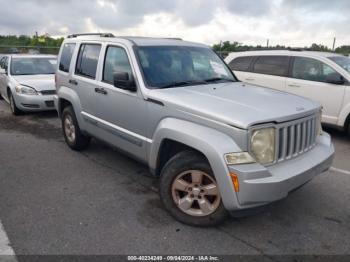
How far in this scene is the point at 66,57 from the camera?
584cm

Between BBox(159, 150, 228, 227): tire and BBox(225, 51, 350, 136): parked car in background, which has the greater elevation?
BBox(225, 51, 350, 136): parked car in background

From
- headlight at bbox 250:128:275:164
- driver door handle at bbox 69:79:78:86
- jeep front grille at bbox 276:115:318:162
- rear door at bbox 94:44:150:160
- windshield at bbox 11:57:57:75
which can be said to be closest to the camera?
headlight at bbox 250:128:275:164

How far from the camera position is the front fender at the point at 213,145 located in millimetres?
2914

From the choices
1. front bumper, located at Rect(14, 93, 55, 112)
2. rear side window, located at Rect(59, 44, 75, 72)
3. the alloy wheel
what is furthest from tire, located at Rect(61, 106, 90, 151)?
front bumper, located at Rect(14, 93, 55, 112)

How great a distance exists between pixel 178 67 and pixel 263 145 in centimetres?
172

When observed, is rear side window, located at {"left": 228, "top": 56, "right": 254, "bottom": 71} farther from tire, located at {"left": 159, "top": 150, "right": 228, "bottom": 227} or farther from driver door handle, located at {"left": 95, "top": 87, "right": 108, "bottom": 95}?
tire, located at {"left": 159, "top": 150, "right": 228, "bottom": 227}

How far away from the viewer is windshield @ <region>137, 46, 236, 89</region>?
400cm

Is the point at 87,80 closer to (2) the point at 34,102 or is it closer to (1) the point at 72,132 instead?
(1) the point at 72,132

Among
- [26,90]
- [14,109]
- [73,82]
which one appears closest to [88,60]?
[73,82]

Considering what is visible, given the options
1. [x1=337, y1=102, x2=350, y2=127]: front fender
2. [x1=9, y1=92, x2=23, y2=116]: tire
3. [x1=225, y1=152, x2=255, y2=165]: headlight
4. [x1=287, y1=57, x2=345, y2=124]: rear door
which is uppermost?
[x1=287, y1=57, x2=345, y2=124]: rear door

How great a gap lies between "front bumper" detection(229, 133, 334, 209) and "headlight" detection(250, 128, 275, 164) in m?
0.08

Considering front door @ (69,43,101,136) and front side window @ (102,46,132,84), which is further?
front door @ (69,43,101,136)

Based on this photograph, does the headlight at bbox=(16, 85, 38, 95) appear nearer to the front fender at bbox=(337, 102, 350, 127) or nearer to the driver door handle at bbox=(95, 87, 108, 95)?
the driver door handle at bbox=(95, 87, 108, 95)

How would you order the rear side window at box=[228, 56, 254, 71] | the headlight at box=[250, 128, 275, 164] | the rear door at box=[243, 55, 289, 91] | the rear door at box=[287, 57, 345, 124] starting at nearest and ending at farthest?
the headlight at box=[250, 128, 275, 164]
the rear door at box=[287, 57, 345, 124]
the rear door at box=[243, 55, 289, 91]
the rear side window at box=[228, 56, 254, 71]
